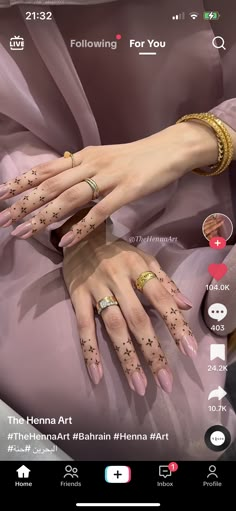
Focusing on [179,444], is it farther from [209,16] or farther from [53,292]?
[209,16]

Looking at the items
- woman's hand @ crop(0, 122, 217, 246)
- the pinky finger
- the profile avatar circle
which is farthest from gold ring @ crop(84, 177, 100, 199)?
the profile avatar circle

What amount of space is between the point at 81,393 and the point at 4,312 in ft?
0.37

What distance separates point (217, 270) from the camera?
720mm

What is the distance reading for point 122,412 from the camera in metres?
0.71

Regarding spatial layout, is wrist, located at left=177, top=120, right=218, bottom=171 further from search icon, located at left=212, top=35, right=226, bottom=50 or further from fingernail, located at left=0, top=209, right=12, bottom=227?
fingernail, located at left=0, top=209, right=12, bottom=227

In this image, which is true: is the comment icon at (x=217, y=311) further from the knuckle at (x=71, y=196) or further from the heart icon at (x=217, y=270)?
the knuckle at (x=71, y=196)

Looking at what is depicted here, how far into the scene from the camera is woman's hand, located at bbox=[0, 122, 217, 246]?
2.24ft

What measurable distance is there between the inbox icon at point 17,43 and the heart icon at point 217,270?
30cm
